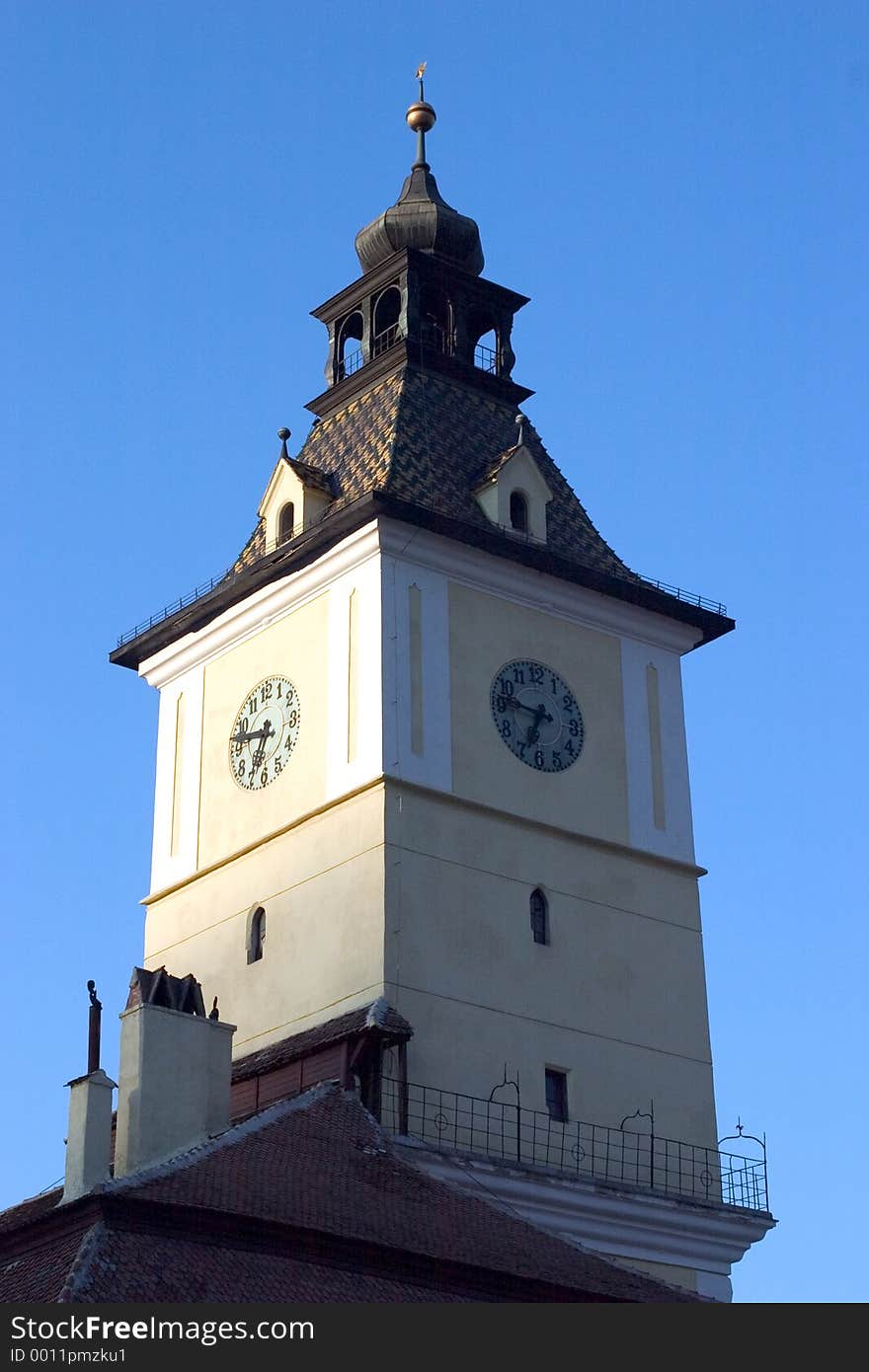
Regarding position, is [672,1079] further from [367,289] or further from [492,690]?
[367,289]

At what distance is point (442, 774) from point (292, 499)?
5.77 meters

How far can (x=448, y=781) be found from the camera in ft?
118

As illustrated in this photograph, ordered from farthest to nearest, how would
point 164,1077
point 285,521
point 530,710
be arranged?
point 285,521, point 530,710, point 164,1077

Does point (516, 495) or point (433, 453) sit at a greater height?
point (433, 453)

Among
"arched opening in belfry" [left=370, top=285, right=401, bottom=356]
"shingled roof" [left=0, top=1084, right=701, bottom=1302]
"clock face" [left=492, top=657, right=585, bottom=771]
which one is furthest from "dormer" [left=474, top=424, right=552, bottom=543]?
"shingled roof" [left=0, top=1084, right=701, bottom=1302]

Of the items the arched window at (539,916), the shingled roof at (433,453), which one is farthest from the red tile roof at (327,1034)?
the shingled roof at (433,453)

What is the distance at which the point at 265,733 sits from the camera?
1503 inches

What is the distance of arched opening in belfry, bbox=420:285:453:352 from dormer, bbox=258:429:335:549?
11.3 ft

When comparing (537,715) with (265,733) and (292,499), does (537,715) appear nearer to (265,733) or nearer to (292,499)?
(265,733)

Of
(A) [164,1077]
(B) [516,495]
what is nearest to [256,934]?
(A) [164,1077]

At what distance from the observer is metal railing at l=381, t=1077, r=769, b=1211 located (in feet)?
109

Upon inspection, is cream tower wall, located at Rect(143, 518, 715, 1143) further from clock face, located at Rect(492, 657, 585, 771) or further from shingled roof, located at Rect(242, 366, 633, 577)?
shingled roof, located at Rect(242, 366, 633, 577)

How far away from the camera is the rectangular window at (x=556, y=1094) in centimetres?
3494

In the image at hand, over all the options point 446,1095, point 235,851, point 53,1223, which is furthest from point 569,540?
point 53,1223
